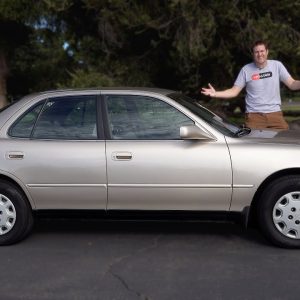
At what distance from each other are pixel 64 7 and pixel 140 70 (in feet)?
8.89

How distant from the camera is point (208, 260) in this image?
4645 mm

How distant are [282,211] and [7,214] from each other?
99.7 inches

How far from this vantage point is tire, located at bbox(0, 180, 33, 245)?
16.6 ft

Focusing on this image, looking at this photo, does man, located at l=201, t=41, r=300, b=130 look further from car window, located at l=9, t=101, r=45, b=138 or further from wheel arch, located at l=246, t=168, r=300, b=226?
car window, located at l=9, t=101, r=45, b=138

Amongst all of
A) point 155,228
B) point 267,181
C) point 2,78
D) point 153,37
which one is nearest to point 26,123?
point 155,228

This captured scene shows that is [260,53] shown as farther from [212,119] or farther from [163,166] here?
[163,166]

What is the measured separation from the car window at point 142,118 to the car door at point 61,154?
0.56 feet

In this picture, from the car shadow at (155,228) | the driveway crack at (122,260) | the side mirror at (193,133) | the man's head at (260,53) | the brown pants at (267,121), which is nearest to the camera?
the driveway crack at (122,260)

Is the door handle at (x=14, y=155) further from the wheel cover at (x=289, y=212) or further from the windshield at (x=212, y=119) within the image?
the wheel cover at (x=289, y=212)

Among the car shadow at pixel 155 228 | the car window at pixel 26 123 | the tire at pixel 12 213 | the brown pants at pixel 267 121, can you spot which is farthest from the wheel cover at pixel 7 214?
the brown pants at pixel 267 121

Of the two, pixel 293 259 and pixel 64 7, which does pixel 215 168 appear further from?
pixel 64 7

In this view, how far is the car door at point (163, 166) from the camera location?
4.79 meters

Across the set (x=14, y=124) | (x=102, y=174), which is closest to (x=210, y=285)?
(x=102, y=174)

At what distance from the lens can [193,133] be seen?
15.6 ft
